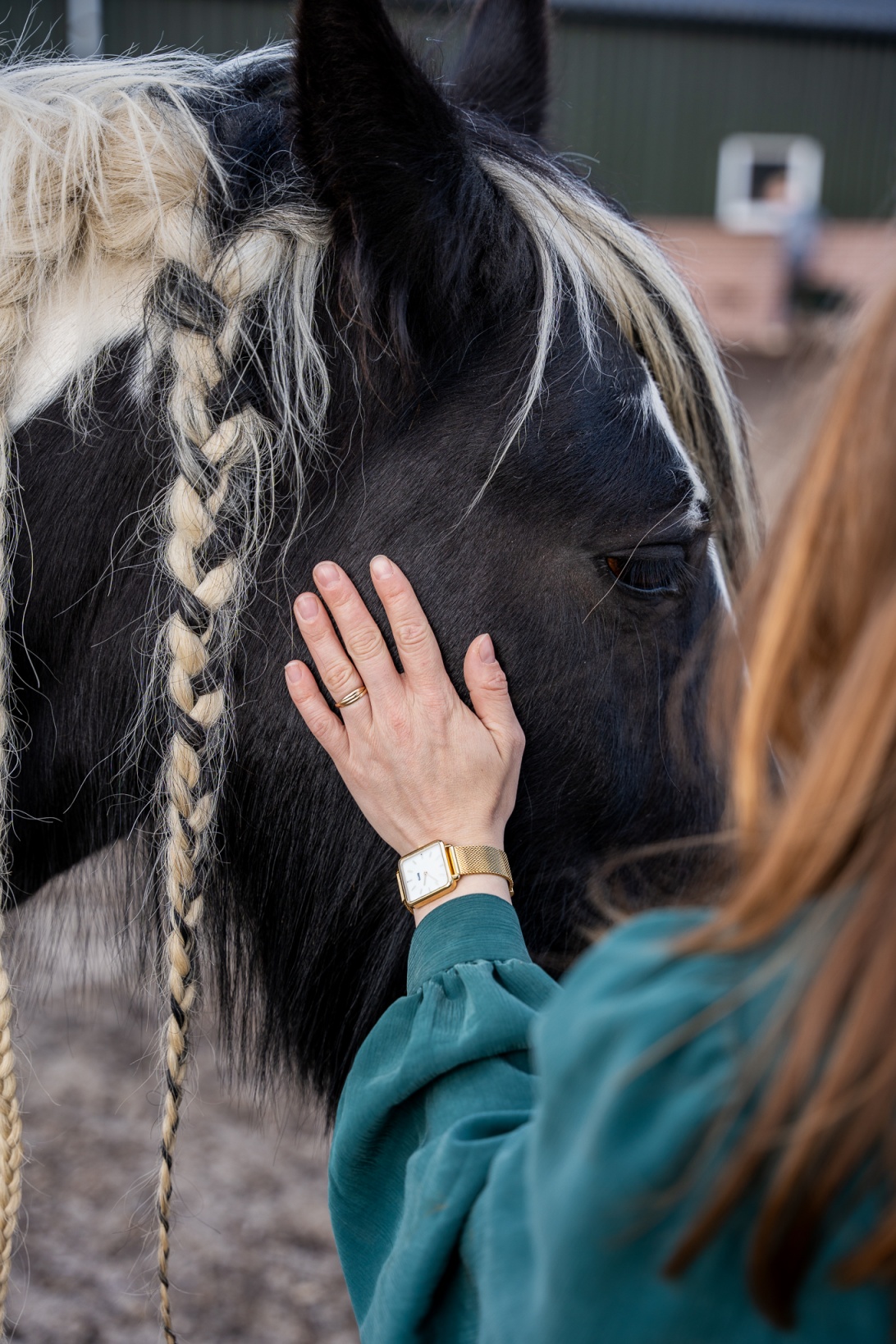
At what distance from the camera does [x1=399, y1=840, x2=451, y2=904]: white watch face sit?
110 centimetres

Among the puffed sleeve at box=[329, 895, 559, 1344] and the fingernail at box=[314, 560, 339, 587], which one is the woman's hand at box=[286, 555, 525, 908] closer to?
the fingernail at box=[314, 560, 339, 587]

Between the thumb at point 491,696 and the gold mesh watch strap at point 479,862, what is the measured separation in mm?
119

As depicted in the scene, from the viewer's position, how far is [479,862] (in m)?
1.10

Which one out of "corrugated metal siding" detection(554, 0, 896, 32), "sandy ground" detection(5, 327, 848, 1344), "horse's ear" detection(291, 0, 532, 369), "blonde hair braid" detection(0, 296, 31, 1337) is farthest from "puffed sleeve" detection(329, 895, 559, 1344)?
"corrugated metal siding" detection(554, 0, 896, 32)

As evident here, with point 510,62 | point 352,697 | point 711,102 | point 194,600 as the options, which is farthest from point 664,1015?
point 711,102

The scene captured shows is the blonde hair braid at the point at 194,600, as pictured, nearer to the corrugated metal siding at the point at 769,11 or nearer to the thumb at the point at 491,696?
the thumb at the point at 491,696

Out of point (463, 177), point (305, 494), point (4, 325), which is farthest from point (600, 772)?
point (4, 325)

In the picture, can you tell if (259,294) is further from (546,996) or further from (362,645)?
(546,996)

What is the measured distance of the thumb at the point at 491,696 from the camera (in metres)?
1.18

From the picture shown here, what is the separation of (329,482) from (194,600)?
0.21m

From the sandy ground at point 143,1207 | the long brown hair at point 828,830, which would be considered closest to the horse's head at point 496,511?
the long brown hair at point 828,830

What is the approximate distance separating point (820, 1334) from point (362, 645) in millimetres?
777

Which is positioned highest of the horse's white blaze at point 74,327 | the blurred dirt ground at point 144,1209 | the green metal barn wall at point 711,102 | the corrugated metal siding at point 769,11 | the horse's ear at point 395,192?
the corrugated metal siding at point 769,11

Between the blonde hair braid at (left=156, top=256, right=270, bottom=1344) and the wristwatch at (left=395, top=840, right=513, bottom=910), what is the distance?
0.80 feet
